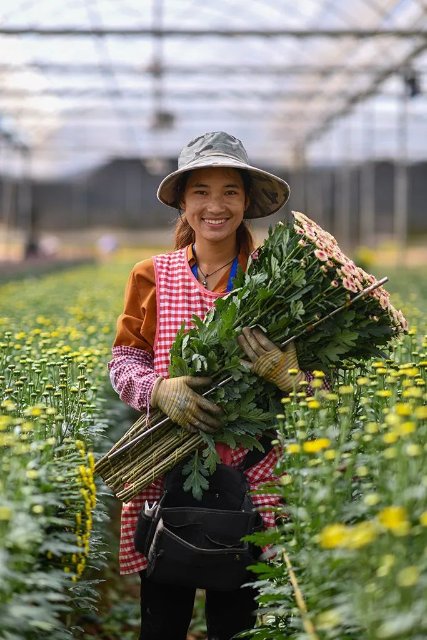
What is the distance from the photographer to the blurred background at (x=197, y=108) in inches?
641

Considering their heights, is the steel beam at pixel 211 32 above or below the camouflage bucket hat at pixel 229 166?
above

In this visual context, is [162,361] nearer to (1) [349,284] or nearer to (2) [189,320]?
(2) [189,320]

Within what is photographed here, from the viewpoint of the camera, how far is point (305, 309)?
2715mm

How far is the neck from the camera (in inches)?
115

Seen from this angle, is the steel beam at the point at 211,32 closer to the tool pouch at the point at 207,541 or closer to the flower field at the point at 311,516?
the flower field at the point at 311,516

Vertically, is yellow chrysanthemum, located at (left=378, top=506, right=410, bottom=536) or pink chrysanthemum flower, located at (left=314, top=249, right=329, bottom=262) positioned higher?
pink chrysanthemum flower, located at (left=314, top=249, right=329, bottom=262)

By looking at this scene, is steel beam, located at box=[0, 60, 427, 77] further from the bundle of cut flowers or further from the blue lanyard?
the bundle of cut flowers

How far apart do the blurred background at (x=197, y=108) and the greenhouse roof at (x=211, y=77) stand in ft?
0.14

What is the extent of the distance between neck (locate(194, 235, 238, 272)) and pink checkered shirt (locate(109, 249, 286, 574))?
0.05 meters

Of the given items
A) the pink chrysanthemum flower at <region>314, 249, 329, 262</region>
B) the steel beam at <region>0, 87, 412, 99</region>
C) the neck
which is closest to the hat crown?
the neck

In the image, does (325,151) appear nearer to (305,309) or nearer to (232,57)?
(232,57)

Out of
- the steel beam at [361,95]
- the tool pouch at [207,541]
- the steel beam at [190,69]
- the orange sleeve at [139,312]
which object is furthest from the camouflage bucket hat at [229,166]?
the steel beam at [190,69]

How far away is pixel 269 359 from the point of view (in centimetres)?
262

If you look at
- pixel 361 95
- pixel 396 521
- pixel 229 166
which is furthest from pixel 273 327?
pixel 361 95
